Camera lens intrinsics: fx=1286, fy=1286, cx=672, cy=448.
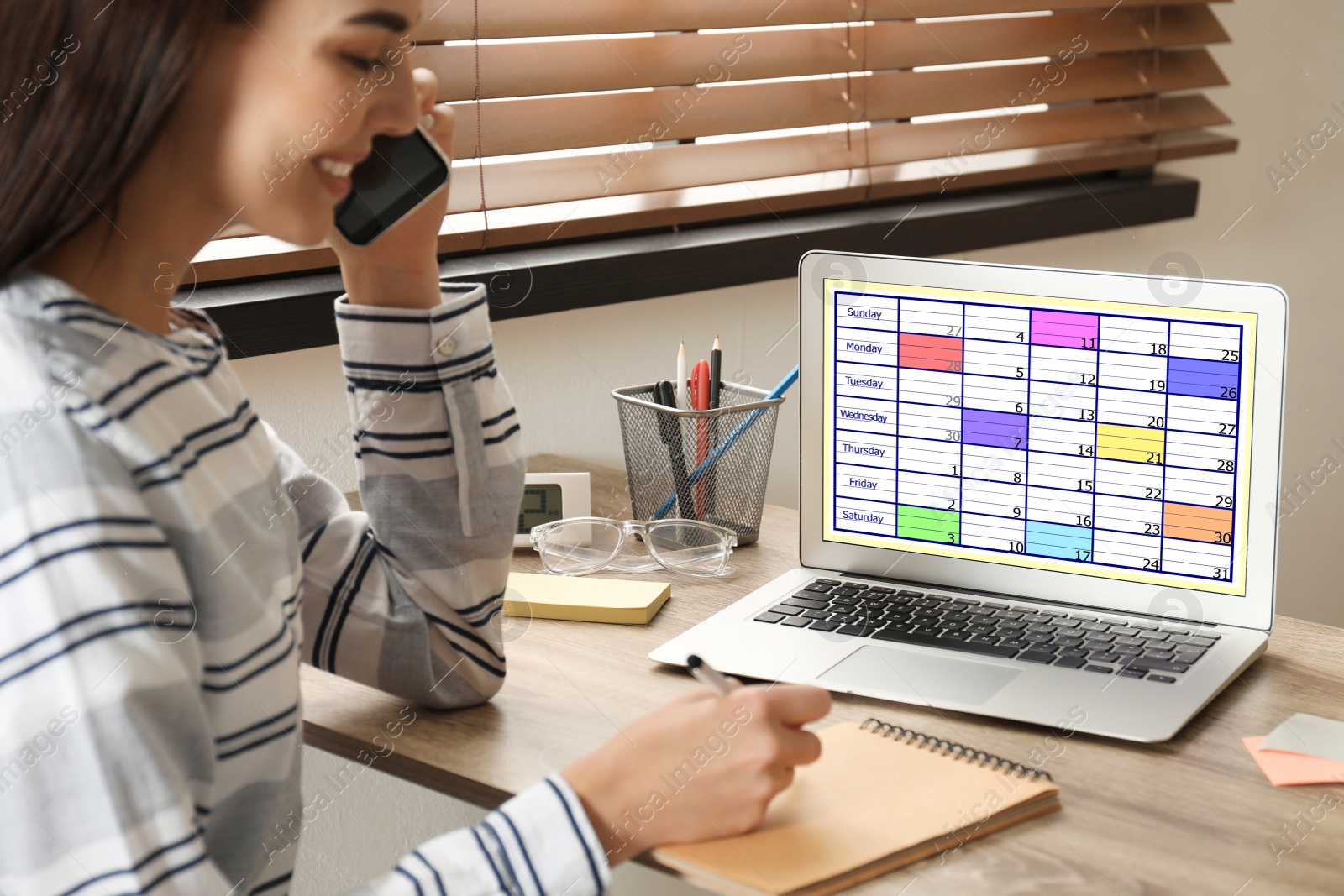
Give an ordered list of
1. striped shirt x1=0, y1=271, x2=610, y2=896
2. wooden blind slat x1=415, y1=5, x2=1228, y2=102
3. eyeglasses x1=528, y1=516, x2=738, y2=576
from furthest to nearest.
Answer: wooden blind slat x1=415, y1=5, x2=1228, y2=102, eyeglasses x1=528, y1=516, x2=738, y2=576, striped shirt x1=0, y1=271, x2=610, y2=896

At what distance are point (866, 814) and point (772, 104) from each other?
1130mm

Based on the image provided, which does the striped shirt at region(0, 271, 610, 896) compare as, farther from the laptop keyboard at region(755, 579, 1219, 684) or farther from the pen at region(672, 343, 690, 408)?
the pen at region(672, 343, 690, 408)

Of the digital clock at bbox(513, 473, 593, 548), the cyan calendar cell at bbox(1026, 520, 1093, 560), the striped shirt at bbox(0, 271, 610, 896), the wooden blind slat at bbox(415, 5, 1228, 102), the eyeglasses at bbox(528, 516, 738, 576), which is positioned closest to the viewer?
the striped shirt at bbox(0, 271, 610, 896)

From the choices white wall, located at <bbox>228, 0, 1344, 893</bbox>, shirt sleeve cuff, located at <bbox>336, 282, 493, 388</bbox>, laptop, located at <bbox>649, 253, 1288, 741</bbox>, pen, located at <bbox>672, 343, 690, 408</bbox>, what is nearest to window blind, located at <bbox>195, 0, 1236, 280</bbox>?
white wall, located at <bbox>228, 0, 1344, 893</bbox>

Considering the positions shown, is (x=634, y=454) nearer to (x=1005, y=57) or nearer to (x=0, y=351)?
(x=0, y=351)

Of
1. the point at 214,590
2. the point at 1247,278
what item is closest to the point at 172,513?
the point at 214,590

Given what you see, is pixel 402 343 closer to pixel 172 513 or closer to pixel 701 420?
pixel 172 513

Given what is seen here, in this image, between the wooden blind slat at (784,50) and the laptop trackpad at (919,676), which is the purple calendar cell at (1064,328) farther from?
the wooden blind slat at (784,50)

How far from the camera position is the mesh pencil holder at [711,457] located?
1.24 meters

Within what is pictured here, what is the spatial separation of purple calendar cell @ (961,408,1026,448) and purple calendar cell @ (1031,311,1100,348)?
0.06 meters

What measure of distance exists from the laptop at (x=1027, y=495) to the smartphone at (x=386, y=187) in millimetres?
333

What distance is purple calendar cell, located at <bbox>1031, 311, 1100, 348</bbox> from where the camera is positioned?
0.97 m

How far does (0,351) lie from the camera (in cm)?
60

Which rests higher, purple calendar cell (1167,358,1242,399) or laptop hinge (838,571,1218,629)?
purple calendar cell (1167,358,1242,399)
